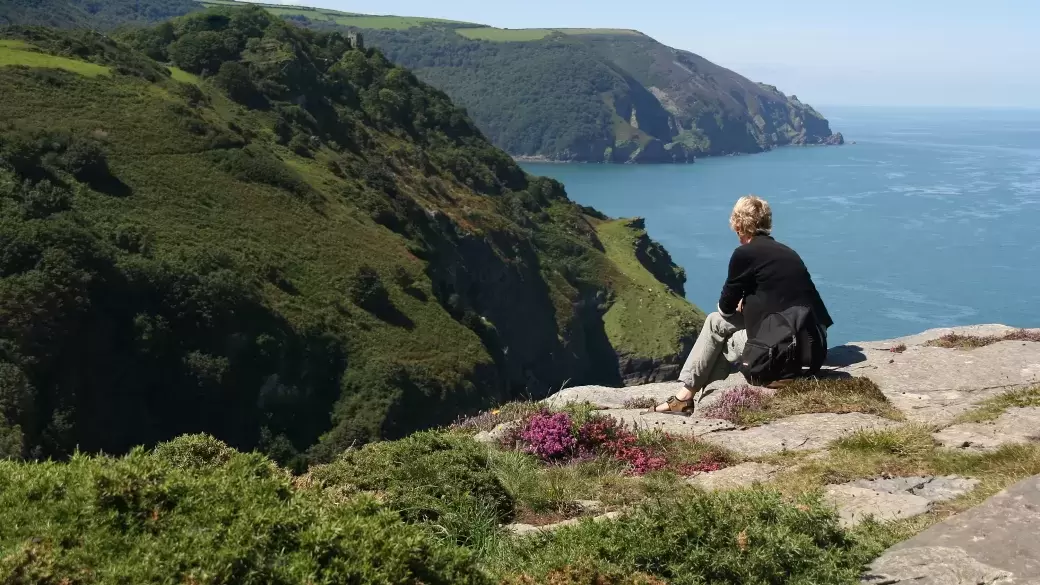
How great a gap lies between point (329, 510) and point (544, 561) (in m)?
1.18

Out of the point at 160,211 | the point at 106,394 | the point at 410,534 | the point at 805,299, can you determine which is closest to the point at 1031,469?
the point at 805,299

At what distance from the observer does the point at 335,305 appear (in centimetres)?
6206

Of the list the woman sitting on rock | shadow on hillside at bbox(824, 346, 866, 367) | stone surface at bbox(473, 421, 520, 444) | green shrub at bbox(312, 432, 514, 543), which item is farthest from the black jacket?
green shrub at bbox(312, 432, 514, 543)

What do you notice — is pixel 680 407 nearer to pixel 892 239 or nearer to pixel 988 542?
pixel 988 542

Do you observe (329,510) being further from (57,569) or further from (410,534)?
A: (57,569)

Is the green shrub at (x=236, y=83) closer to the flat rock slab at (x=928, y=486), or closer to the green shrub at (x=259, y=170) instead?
the green shrub at (x=259, y=170)

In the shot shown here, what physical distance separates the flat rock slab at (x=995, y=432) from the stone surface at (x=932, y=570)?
2953 mm

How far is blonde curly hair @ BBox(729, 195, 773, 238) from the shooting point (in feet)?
28.5

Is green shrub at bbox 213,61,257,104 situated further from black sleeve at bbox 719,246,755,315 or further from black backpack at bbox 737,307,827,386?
black backpack at bbox 737,307,827,386

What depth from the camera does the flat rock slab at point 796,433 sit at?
749 centimetres

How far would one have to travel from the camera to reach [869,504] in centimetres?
566

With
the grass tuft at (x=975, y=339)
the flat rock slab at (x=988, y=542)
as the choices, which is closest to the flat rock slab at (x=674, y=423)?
the flat rock slab at (x=988, y=542)

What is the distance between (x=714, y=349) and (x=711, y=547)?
14.5 ft

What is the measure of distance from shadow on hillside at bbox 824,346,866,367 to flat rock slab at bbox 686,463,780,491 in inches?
144
